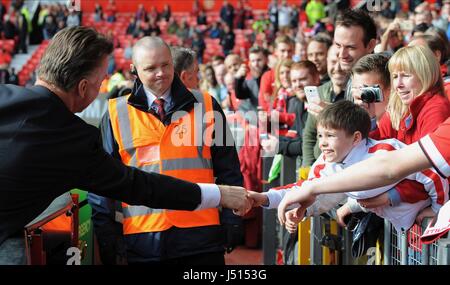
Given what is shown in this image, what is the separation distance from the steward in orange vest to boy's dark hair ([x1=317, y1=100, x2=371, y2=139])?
707 mm

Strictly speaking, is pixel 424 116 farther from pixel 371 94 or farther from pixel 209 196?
pixel 209 196

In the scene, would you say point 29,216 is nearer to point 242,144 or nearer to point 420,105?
point 420,105

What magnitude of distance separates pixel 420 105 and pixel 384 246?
2.68 ft

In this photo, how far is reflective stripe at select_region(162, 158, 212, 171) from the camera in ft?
14.5

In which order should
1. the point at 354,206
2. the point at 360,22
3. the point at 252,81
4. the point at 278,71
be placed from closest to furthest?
the point at 354,206 < the point at 360,22 < the point at 278,71 < the point at 252,81

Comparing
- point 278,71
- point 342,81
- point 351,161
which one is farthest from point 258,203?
point 278,71

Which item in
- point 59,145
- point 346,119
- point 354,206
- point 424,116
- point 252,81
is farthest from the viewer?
point 252,81

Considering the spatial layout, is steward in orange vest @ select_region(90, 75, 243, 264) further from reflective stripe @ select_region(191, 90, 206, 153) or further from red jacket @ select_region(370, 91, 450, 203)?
red jacket @ select_region(370, 91, 450, 203)

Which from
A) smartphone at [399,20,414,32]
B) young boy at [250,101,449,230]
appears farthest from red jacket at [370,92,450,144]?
smartphone at [399,20,414,32]

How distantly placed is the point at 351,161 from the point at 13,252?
1.80m

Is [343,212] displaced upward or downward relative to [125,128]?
downward

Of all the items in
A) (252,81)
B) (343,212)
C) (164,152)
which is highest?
(164,152)

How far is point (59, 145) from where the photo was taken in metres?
3.20

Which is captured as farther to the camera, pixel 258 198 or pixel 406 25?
pixel 406 25
